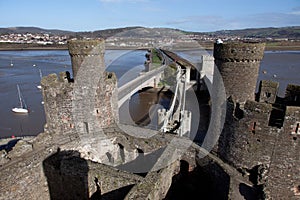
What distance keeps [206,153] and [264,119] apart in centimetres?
268

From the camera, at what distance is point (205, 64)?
32438 mm

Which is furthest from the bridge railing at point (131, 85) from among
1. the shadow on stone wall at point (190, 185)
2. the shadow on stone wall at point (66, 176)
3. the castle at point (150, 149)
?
the shadow on stone wall at point (190, 185)

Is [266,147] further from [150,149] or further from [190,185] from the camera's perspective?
[150,149]

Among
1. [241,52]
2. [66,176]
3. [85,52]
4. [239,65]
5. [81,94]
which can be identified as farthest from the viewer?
[81,94]

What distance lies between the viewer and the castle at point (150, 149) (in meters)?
6.36

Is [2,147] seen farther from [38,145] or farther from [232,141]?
[232,141]

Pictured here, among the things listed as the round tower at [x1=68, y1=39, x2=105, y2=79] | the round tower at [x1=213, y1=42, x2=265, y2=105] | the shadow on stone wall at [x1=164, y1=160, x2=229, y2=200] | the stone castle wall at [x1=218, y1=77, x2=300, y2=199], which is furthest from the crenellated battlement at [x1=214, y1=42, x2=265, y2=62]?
the round tower at [x1=68, y1=39, x2=105, y2=79]

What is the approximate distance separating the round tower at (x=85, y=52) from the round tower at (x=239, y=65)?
4.79m

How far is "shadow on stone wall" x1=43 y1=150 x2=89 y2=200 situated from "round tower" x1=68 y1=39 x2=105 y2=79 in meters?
3.64

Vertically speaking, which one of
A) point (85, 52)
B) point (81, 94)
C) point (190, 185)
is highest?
point (85, 52)

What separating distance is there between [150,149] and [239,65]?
196 inches

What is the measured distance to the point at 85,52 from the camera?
9.39m

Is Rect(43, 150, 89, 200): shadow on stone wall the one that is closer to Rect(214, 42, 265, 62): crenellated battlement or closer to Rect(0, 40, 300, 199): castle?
Rect(0, 40, 300, 199): castle

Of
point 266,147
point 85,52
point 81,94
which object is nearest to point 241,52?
point 266,147
